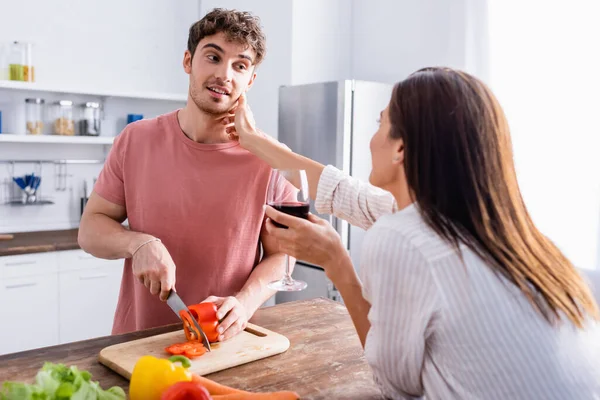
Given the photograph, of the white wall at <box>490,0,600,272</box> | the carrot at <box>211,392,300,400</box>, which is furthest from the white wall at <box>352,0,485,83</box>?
the carrot at <box>211,392,300,400</box>

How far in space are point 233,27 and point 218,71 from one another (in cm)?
14

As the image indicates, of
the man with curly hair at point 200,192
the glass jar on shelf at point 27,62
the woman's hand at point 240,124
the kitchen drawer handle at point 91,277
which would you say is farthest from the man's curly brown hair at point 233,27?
the glass jar on shelf at point 27,62

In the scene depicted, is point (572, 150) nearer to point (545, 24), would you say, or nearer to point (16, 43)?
point (545, 24)

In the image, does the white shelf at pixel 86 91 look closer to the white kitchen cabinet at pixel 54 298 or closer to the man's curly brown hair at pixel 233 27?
the white kitchen cabinet at pixel 54 298

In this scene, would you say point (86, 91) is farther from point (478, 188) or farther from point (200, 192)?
point (478, 188)

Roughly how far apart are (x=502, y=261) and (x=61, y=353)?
3.31 ft

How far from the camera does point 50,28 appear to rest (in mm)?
3844

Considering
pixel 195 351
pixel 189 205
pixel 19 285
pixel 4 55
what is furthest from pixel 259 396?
pixel 4 55

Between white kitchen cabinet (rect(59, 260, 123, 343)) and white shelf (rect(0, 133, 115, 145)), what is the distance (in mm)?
820

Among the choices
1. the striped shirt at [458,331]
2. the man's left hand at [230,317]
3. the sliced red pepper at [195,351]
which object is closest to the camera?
the striped shirt at [458,331]

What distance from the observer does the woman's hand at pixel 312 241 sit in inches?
48.6

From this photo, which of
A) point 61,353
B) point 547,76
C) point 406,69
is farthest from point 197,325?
point 406,69

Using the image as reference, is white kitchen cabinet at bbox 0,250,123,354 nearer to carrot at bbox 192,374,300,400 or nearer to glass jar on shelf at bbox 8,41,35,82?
glass jar on shelf at bbox 8,41,35,82

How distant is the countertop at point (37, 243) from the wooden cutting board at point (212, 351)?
81.7 inches
